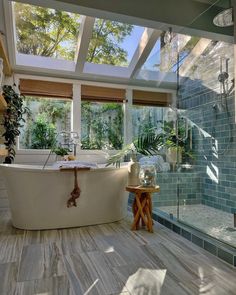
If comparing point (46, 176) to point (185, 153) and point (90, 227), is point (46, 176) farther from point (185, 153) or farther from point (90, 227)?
point (185, 153)

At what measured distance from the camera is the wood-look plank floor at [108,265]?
1550mm

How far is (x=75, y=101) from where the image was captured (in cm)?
404

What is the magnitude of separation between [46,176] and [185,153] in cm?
191

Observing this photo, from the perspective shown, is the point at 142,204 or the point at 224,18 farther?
the point at 224,18

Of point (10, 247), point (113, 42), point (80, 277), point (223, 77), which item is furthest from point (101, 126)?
point (80, 277)

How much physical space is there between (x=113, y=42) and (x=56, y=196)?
248 cm

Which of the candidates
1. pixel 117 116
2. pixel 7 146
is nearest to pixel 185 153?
pixel 117 116

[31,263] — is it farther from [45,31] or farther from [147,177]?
[45,31]

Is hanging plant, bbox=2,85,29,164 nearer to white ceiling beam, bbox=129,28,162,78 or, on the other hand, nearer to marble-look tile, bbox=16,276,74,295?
white ceiling beam, bbox=129,28,162,78

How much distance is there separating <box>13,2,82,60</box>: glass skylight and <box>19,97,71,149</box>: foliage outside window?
0.72 meters

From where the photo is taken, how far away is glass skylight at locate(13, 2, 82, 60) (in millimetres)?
3215

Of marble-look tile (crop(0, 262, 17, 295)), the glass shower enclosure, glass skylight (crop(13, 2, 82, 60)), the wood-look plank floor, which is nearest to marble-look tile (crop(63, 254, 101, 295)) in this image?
the wood-look plank floor

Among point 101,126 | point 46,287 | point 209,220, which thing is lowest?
point 46,287

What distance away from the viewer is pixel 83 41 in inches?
135
